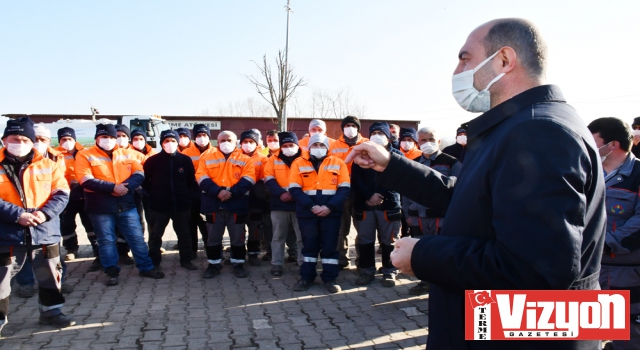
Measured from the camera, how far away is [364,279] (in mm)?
5926

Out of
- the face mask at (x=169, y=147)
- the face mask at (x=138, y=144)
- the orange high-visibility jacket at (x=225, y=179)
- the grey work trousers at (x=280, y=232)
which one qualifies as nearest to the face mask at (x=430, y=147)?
the grey work trousers at (x=280, y=232)

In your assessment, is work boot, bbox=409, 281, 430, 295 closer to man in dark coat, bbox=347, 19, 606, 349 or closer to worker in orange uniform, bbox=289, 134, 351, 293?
worker in orange uniform, bbox=289, 134, 351, 293

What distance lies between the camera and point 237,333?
14.0 ft

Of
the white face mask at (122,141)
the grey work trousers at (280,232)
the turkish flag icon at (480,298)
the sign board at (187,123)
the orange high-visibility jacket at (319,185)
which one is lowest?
the grey work trousers at (280,232)

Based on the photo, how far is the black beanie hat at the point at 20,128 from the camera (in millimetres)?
4348

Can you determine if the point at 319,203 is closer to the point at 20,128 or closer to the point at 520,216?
the point at 20,128

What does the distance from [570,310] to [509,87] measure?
851 mm

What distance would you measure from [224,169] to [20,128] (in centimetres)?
278

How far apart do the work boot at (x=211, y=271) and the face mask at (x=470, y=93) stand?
5206 millimetres

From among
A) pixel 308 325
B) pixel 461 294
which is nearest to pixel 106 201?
pixel 308 325

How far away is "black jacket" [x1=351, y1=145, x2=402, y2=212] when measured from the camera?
6.08 meters

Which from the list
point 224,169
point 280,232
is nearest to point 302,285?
point 280,232

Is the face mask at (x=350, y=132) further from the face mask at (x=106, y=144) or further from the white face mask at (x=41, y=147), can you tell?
the white face mask at (x=41, y=147)

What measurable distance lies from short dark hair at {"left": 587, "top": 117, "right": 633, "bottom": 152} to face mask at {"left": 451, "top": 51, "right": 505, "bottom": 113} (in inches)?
92.6
